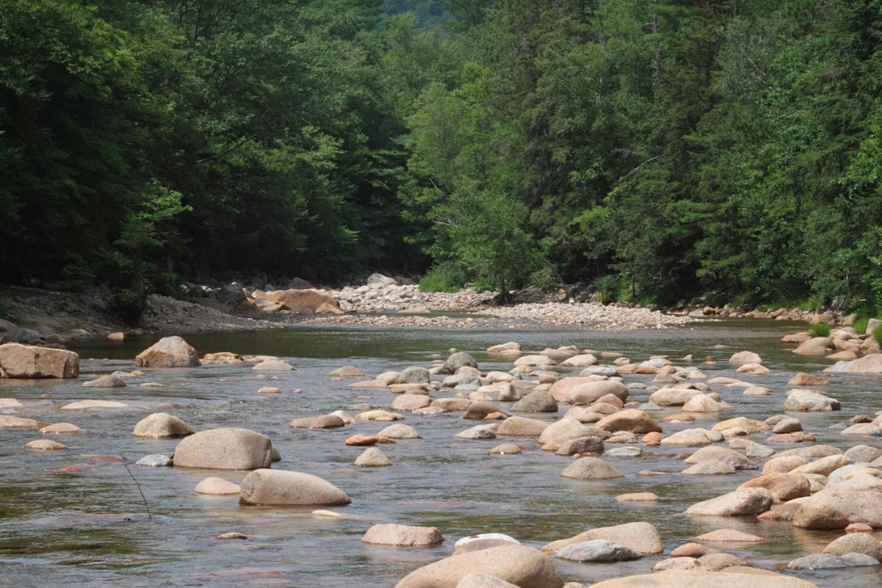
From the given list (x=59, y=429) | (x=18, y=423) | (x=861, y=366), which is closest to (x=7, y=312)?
(x=18, y=423)

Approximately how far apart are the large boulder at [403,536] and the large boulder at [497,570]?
1021mm

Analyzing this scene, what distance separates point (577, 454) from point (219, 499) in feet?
11.5

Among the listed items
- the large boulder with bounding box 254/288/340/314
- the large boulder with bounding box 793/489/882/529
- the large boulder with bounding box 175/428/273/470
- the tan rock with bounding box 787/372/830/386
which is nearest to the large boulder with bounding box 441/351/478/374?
the tan rock with bounding box 787/372/830/386

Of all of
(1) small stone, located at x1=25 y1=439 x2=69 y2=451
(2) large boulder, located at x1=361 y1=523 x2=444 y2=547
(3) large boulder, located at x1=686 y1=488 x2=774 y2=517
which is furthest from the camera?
(1) small stone, located at x1=25 y1=439 x2=69 y2=451

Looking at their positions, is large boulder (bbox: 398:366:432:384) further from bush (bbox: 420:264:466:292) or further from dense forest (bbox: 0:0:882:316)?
bush (bbox: 420:264:466:292)

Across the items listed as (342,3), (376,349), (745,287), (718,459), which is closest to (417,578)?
(718,459)

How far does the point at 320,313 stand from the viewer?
43.6 metres

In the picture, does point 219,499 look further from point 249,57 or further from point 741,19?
point 741,19

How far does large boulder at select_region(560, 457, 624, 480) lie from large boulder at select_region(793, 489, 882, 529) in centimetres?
206

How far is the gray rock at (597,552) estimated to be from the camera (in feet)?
21.3

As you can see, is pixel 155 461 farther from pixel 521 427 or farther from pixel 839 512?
pixel 839 512

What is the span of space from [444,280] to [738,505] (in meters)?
52.2

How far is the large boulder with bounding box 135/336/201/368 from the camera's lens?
65.0 ft

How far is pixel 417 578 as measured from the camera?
570 cm
